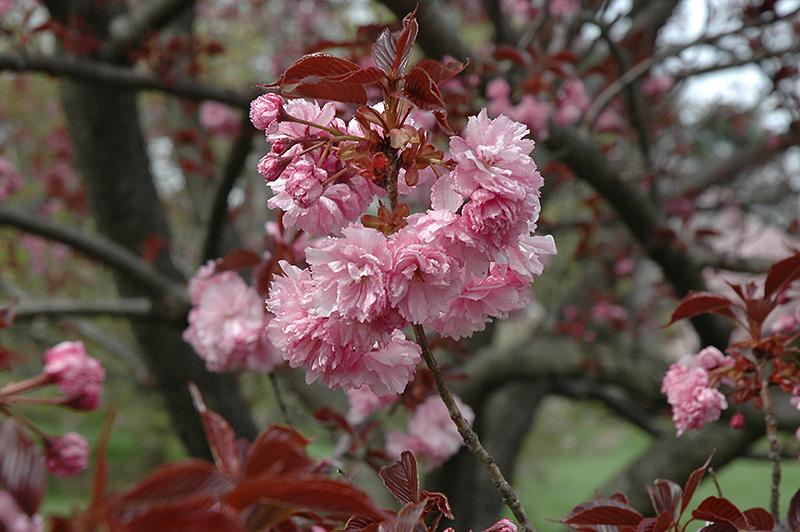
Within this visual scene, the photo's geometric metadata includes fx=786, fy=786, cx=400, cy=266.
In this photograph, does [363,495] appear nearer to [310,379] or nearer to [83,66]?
[310,379]

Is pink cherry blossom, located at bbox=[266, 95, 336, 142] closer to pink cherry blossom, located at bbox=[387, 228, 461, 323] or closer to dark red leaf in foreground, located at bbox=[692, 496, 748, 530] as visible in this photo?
pink cherry blossom, located at bbox=[387, 228, 461, 323]

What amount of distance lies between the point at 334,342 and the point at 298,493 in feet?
0.86

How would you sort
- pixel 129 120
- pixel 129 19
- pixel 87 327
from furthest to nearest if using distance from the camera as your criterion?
pixel 87 327, pixel 129 120, pixel 129 19

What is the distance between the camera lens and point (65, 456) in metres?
1.05

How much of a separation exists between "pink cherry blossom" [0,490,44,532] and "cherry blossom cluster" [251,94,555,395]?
28 centimetres

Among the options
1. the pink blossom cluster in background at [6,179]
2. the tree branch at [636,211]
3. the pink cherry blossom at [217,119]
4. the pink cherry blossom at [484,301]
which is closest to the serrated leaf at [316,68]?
the pink cherry blossom at [484,301]

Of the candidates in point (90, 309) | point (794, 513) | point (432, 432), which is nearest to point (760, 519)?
point (794, 513)

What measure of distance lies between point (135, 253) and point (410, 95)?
2.32 meters

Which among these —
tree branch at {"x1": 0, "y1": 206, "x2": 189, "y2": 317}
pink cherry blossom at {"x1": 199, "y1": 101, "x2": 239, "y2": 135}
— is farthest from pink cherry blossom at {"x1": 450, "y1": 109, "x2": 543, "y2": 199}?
pink cherry blossom at {"x1": 199, "y1": 101, "x2": 239, "y2": 135}

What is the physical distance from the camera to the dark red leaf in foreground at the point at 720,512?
2.45 feet

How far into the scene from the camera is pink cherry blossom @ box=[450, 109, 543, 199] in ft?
2.21

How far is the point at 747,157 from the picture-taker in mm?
3930

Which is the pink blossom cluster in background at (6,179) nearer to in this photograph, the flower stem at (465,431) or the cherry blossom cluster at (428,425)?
the cherry blossom cluster at (428,425)

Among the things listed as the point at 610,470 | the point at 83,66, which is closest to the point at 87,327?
the point at 83,66
